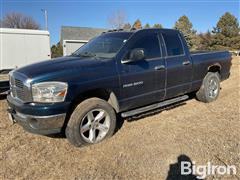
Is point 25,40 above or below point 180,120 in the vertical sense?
→ above

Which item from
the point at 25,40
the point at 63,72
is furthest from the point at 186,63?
the point at 25,40

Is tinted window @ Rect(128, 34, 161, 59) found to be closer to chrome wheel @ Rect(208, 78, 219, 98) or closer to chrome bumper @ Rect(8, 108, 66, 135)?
chrome bumper @ Rect(8, 108, 66, 135)

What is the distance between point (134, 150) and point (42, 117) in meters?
1.55

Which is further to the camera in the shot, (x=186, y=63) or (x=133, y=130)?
(x=186, y=63)

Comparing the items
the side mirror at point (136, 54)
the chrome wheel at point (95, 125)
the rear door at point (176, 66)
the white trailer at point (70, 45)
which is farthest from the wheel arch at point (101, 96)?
the white trailer at point (70, 45)

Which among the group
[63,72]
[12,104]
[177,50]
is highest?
[177,50]

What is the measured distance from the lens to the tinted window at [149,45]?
4.73 meters

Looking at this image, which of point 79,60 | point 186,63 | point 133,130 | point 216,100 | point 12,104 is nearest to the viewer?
point 12,104

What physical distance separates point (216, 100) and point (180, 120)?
2.10 m

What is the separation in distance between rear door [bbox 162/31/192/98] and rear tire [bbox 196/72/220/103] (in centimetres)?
69

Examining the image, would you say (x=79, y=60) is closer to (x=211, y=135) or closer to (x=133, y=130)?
(x=133, y=130)

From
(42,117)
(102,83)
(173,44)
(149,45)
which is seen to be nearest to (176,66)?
(173,44)

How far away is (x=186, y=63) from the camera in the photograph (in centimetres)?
548

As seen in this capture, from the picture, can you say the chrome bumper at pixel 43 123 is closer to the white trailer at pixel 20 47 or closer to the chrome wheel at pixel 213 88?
the chrome wheel at pixel 213 88
